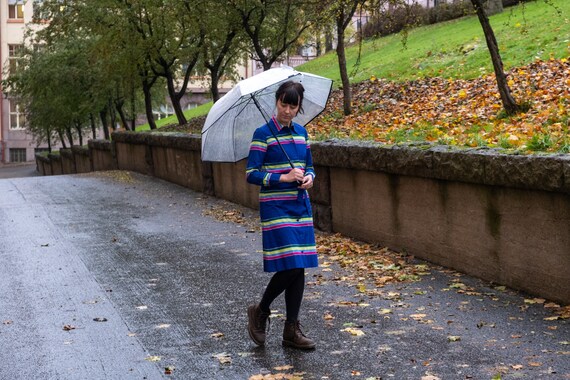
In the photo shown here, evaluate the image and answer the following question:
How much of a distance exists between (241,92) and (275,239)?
3.95 feet

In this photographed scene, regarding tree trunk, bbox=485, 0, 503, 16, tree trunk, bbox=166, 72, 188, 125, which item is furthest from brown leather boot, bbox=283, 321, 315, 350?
tree trunk, bbox=485, 0, 503, 16

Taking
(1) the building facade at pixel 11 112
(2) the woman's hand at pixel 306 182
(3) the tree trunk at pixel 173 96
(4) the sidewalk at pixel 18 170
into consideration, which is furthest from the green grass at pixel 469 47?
(1) the building facade at pixel 11 112

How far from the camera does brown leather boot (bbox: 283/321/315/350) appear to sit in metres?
6.67

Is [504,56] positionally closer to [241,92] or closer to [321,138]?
[321,138]

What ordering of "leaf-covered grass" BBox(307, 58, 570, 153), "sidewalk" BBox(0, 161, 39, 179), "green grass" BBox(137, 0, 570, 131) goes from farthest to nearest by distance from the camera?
"sidewalk" BBox(0, 161, 39, 179)
"green grass" BBox(137, 0, 570, 131)
"leaf-covered grass" BBox(307, 58, 570, 153)

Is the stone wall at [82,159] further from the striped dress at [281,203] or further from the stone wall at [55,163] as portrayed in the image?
the striped dress at [281,203]

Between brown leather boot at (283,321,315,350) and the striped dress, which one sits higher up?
the striped dress

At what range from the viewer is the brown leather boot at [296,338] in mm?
6665

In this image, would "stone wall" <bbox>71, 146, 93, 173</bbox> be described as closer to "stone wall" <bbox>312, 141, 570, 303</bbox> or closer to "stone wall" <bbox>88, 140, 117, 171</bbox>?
"stone wall" <bbox>88, 140, 117, 171</bbox>

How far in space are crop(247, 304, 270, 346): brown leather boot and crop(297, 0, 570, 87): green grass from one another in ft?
33.2

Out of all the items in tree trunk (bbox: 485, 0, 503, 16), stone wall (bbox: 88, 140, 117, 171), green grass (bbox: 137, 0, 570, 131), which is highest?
tree trunk (bbox: 485, 0, 503, 16)

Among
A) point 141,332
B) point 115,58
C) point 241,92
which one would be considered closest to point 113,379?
point 141,332

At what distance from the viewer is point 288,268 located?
Answer: 22.0ft

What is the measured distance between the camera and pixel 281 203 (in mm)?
6770
